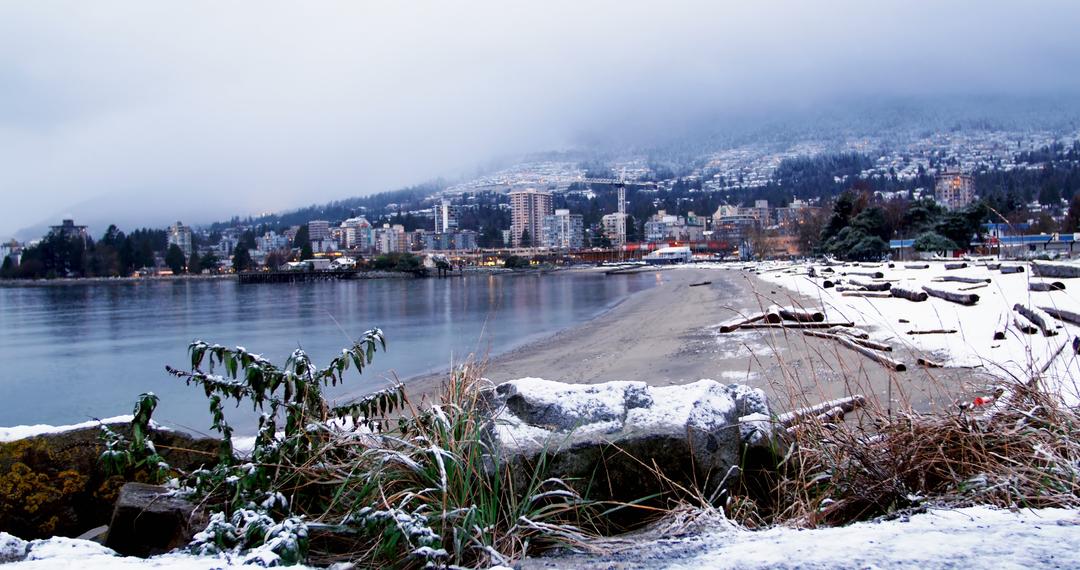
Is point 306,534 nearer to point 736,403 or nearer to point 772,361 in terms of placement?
point 736,403

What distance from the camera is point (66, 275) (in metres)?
132

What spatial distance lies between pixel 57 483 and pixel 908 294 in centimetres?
1582

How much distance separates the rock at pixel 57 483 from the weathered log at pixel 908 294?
14.2m

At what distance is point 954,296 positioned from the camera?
542 inches

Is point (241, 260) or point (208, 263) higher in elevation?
point (241, 260)

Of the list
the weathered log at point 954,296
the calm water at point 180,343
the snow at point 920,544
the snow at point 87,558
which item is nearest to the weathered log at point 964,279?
the weathered log at point 954,296

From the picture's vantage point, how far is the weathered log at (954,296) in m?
12.9

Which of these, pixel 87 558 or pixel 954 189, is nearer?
pixel 87 558

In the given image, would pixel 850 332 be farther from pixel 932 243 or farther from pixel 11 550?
pixel 932 243

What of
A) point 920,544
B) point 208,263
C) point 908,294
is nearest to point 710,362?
point 908,294

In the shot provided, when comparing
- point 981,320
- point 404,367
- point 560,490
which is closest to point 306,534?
point 560,490

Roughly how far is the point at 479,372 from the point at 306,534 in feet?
4.99

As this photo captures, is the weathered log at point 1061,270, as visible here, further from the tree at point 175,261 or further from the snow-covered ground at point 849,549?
the tree at point 175,261

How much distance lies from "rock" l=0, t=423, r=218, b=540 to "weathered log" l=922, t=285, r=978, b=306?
13.2m
